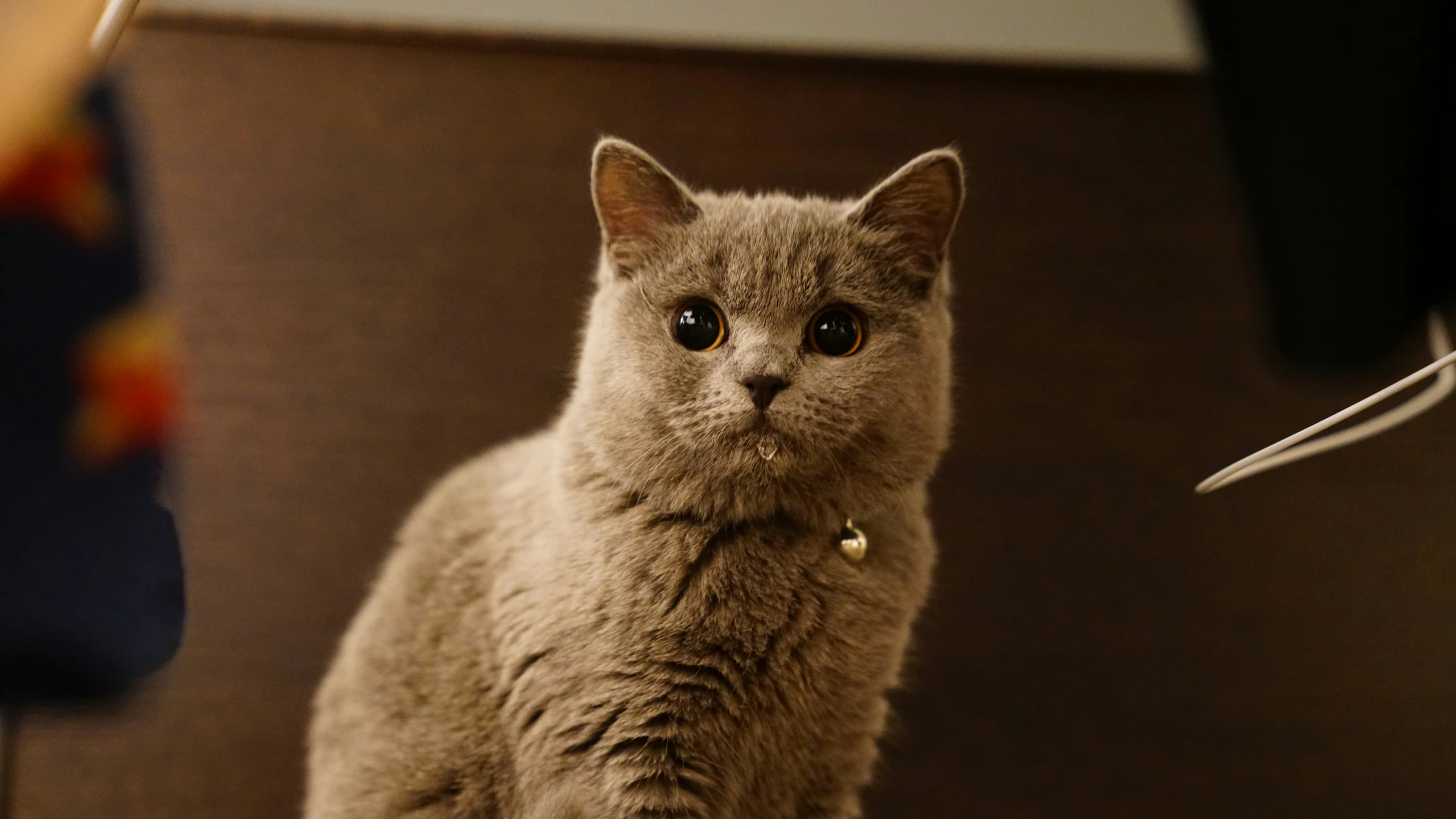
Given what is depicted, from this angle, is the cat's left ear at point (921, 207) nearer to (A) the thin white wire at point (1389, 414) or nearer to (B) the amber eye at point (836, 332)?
(B) the amber eye at point (836, 332)

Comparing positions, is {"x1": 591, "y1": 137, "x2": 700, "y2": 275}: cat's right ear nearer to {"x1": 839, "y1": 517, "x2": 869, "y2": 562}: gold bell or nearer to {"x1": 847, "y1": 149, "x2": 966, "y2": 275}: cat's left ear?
{"x1": 847, "y1": 149, "x2": 966, "y2": 275}: cat's left ear

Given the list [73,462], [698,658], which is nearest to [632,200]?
[698,658]

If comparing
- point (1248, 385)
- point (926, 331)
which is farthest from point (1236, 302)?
point (926, 331)

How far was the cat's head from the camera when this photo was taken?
2.53 ft

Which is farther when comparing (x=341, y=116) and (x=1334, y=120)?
(x=341, y=116)

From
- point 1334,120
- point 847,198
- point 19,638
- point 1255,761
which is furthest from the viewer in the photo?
point 1255,761

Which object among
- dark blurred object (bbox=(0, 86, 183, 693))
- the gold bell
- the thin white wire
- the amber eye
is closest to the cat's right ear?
the amber eye

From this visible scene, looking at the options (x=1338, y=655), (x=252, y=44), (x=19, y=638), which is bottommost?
(x=1338, y=655)

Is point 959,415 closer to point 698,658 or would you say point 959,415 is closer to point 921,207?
point 921,207

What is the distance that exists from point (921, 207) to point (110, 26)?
1.87 feet

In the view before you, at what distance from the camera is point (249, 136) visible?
135cm

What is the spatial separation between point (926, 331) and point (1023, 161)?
565 mm

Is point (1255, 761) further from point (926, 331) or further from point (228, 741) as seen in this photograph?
point (228, 741)

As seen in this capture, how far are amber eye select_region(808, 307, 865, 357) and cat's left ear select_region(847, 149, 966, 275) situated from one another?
0.26 ft
